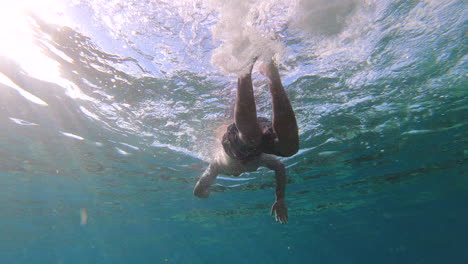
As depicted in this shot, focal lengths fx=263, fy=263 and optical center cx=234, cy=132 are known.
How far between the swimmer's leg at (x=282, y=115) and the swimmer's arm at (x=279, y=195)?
2362 millimetres

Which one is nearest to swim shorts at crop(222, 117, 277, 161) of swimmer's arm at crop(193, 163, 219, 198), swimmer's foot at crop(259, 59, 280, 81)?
swimmer's foot at crop(259, 59, 280, 81)

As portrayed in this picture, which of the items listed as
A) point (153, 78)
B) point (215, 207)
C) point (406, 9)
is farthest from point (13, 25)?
point (215, 207)

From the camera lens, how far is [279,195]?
7020 millimetres

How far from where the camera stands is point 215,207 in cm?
3066

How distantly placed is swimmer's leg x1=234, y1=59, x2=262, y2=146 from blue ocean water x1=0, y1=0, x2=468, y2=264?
6.52 feet

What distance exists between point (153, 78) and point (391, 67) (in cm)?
800

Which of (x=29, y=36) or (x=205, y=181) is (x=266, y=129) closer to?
(x=205, y=181)

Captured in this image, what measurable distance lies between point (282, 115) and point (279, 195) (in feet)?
10.5

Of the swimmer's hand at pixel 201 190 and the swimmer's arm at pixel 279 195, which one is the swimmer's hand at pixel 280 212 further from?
the swimmer's hand at pixel 201 190

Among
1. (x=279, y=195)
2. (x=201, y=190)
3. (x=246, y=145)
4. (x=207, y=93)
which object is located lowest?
(x=279, y=195)

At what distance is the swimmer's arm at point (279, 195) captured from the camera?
6.73 m

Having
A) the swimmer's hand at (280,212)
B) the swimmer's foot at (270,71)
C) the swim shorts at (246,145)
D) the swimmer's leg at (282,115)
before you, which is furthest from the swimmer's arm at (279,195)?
the swimmer's foot at (270,71)

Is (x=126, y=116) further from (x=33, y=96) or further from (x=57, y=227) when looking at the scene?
(x=57, y=227)

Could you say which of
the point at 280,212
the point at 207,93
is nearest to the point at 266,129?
the point at 280,212
